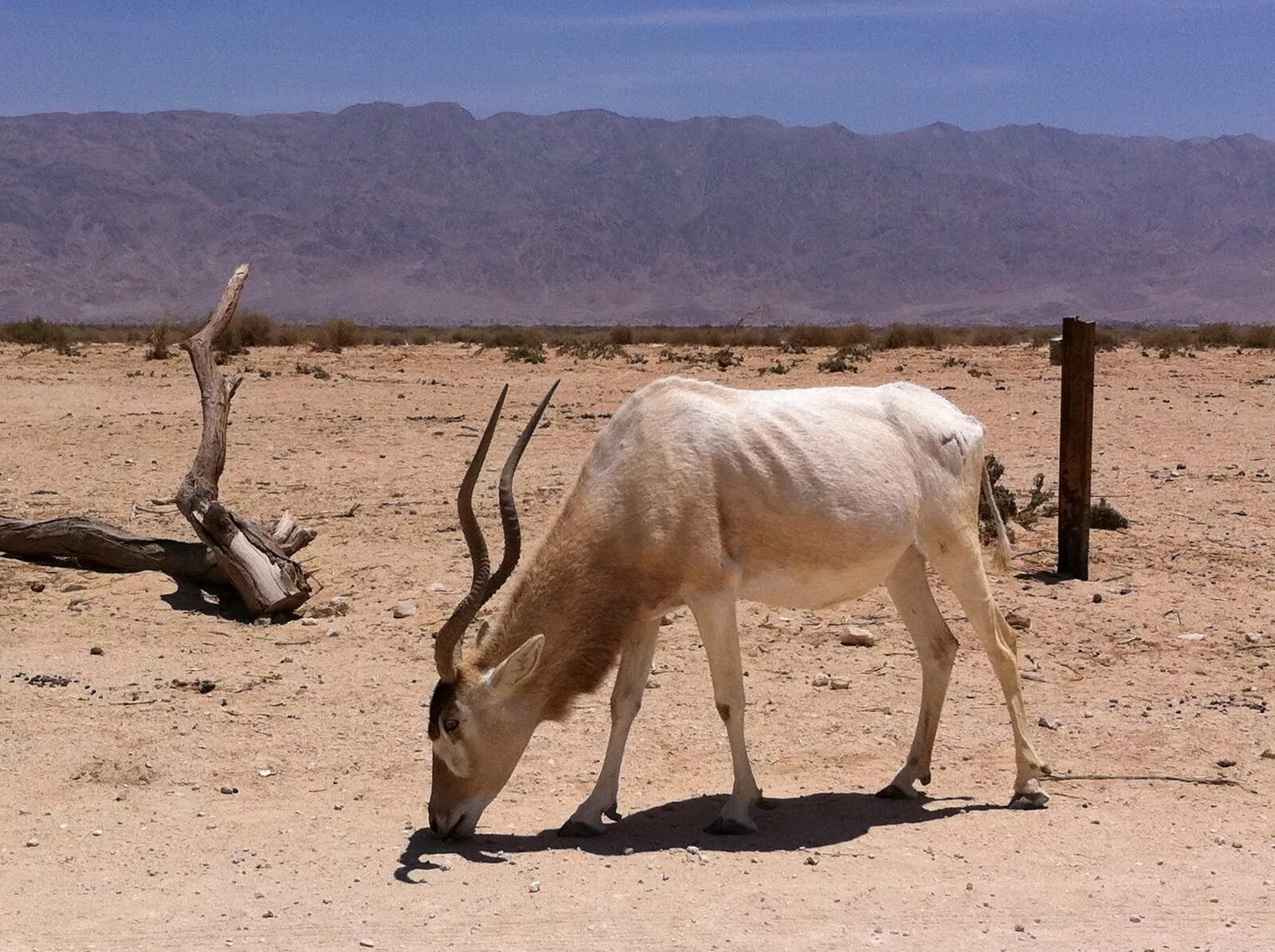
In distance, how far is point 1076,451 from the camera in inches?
449

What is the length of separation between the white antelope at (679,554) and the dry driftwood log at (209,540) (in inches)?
165

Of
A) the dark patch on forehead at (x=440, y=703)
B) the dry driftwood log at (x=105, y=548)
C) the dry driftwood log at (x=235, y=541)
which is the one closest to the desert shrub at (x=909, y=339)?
the dry driftwood log at (x=235, y=541)

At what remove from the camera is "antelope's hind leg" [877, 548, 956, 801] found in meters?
7.34

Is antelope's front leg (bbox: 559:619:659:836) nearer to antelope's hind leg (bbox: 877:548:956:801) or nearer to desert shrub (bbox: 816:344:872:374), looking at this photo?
antelope's hind leg (bbox: 877:548:956:801)

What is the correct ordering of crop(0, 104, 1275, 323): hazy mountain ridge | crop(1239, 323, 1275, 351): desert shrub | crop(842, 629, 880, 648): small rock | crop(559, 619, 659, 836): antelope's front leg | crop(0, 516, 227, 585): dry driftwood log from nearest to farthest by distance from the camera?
crop(559, 619, 659, 836): antelope's front leg, crop(842, 629, 880, 648): small rock, crop(0, 516, 227, 585): dry driftwood log, crop(1239, 323, 1275, 351): desert shrub, crop(0, 104, 1275, 323): hazy mountain ridge

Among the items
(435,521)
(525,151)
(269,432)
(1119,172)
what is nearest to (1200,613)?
(435,521)

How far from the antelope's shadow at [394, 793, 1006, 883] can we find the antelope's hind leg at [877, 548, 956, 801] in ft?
0.98

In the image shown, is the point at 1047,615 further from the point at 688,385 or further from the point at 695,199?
the point at 695,199

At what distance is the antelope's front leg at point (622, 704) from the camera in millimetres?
6746

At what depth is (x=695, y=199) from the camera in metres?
174

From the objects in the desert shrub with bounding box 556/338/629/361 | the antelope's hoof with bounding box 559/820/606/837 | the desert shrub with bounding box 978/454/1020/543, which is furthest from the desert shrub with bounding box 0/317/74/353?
the antelope's hoof with bounding box 559/820/606/837

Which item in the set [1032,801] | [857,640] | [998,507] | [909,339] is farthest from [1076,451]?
[909,339]

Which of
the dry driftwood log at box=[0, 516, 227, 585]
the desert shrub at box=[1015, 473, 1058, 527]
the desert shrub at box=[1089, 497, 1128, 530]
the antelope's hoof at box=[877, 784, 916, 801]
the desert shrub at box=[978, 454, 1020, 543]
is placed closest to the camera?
the antelope's hoof at box=[877, 784, 916, 801]

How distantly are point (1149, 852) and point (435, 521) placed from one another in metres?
7.63
